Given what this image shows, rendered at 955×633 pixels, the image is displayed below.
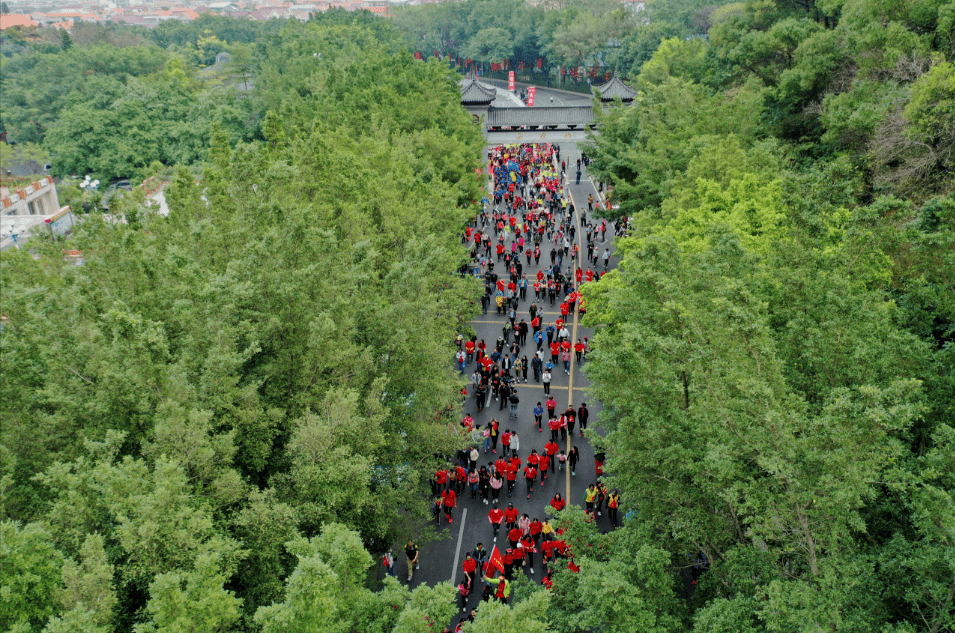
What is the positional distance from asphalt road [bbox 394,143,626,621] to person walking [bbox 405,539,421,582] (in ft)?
0.65

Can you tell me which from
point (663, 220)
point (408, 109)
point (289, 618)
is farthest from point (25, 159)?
point (289, 618)

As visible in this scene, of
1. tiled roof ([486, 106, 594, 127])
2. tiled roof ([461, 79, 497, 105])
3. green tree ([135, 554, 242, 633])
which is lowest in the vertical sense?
green tree ([135, 554, 242, 633])

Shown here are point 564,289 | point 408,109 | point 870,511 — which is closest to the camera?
point 870,511

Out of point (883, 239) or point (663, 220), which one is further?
point (663, 220)

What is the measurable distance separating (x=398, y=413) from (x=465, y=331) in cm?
1078

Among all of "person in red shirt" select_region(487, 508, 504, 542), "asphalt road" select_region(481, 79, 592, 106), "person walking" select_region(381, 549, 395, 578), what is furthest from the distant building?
"asphalt road" select_region(481, 79, 592, 106)

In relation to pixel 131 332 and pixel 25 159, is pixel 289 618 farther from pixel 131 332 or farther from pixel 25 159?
pixel 25 159

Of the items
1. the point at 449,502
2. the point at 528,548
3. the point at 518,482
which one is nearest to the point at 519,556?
the point at 528,548

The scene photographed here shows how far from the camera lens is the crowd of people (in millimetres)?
18641

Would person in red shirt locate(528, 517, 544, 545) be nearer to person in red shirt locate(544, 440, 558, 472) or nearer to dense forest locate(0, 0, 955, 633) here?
person in red shirt locate(544, 440, 558, 472)

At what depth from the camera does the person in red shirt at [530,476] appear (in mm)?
21125

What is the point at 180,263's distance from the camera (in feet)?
54.4

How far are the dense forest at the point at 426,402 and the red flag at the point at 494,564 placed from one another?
2.16 meters

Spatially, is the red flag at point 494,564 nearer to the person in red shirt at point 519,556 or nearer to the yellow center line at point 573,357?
the person in red shirt at point 519,556
